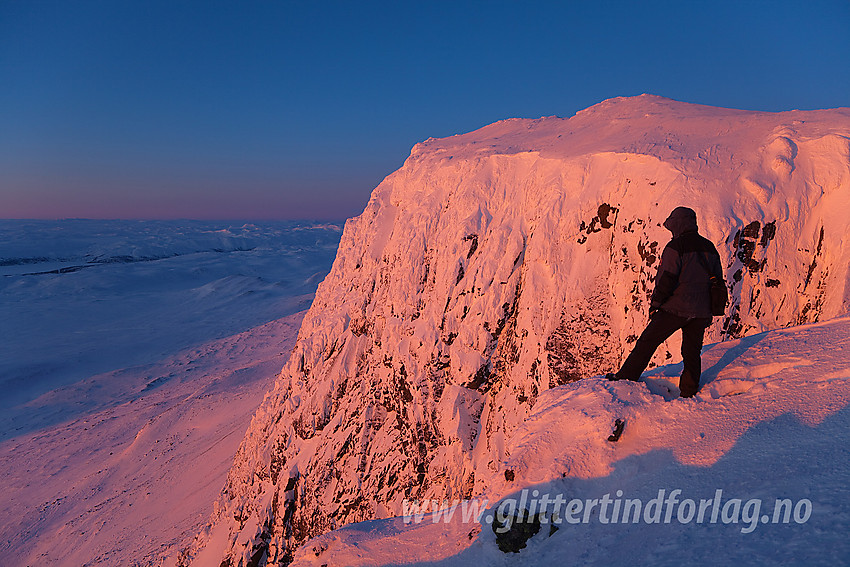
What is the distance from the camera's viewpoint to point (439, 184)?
13.4m

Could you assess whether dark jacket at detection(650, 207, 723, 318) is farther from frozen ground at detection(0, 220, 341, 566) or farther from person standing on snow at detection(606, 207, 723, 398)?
frozen ground at detection(0, 220, 341, 566)

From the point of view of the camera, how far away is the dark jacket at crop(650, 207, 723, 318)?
4047 mm

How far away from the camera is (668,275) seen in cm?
417

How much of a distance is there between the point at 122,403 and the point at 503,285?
124ft

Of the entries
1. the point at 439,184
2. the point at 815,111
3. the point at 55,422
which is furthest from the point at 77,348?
the point at 815,111

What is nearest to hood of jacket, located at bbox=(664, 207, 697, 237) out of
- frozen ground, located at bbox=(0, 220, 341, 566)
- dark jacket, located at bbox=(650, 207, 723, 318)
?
dark jacket, located at bbox=(650, 207, 723, 318)

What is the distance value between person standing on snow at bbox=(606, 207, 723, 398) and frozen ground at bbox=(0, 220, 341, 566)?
21176mm

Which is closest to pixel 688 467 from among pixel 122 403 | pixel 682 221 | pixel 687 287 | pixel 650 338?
pixel 650 338

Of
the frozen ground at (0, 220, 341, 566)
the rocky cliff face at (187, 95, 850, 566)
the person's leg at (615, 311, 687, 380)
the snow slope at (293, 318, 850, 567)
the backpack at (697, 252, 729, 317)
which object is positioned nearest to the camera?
the snow slope at (293, 318, 850, 567)

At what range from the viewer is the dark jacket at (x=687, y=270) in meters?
4.05

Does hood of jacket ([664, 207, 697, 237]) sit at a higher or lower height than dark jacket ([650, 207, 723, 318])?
higher

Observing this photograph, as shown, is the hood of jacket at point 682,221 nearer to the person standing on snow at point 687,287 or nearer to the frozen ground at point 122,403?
the person standing on snow at point 687,287

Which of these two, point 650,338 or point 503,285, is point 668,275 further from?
point 503,285

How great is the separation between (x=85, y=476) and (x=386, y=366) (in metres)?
24.3
